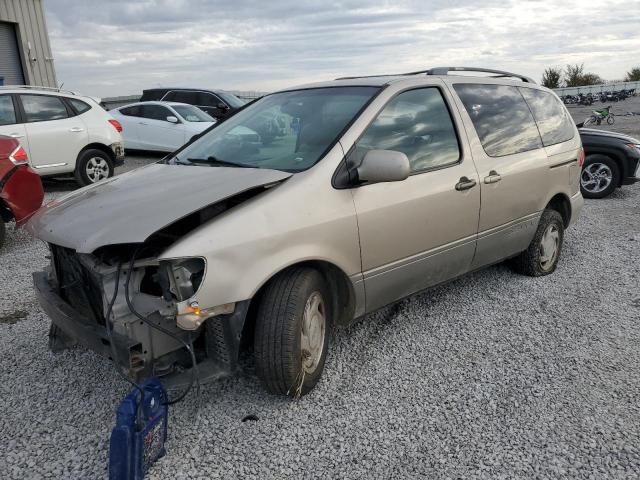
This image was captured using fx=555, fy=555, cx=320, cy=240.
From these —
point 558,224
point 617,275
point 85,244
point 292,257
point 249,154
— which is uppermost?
point 249,154

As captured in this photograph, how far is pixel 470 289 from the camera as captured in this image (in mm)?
4668

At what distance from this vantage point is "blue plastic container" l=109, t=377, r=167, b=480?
219 cm

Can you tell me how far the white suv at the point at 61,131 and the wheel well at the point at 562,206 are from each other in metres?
7.25

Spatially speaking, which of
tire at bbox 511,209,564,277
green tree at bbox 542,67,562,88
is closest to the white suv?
tire at bbox 511,209,564,277

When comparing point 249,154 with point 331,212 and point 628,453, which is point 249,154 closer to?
point 331,212

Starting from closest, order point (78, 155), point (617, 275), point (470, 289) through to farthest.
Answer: point (470, 289) < point (617, 275) < point (78, 155)

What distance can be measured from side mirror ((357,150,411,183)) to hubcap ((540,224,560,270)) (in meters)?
2.33

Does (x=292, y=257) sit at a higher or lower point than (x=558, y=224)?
higher

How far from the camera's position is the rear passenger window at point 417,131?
333cm

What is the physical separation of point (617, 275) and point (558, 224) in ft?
2.58

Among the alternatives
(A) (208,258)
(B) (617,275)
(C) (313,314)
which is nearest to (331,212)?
(C) (313,314)

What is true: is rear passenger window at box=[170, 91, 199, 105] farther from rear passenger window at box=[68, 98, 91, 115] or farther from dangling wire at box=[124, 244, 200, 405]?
dangling wire at box=[124, 244, 200, 405]

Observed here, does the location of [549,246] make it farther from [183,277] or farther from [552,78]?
[552,78]

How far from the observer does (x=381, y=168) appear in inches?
118
